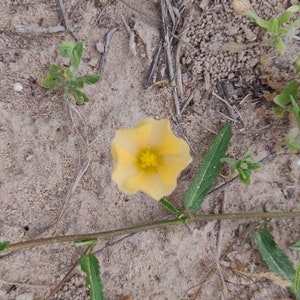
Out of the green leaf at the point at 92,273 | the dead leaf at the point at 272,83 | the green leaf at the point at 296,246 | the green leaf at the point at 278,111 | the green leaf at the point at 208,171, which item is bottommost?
the green leaf at the point at 92,273

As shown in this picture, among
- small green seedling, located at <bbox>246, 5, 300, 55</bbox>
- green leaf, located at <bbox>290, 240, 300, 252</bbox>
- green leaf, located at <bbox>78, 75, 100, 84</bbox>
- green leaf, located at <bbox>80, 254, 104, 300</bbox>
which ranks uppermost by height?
small green seedling, located at <bbox>246, 5, 300, 55</bbox>

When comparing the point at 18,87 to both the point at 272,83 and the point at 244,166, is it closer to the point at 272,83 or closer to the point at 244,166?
the point at 244,166

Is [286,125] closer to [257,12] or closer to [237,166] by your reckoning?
[237,166]

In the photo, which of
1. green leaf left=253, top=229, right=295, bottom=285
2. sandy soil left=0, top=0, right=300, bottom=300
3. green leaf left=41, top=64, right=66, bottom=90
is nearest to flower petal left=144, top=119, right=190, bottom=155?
sandy soil left=0, top=0, right=300, bottom=300

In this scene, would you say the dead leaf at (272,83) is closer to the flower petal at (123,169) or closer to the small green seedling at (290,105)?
the small green seedling at (290,105)

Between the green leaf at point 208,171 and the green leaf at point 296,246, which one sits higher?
the green leaf at point 208,171

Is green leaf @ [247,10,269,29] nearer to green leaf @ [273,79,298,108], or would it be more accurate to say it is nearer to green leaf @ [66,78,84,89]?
green leaf @ [273,79,298,108]

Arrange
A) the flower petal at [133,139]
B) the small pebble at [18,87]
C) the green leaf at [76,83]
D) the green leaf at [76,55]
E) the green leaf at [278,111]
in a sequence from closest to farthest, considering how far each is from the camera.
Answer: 1. the flower petal at [133,139]
2. the green leaf at [76,55]
3. the green leaf at [76,83]
4. the small pebble at [18,87]
5. the green leaf at [278,111]

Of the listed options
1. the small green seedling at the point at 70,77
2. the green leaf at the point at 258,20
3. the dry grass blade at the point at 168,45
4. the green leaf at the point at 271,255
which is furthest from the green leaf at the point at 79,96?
the green leaf at the point at 271,255
